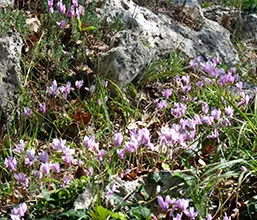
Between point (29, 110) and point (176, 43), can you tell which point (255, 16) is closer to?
point (176, 43)

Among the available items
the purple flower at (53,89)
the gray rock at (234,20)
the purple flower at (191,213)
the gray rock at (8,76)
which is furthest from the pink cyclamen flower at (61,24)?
the gray rock at (234,20)

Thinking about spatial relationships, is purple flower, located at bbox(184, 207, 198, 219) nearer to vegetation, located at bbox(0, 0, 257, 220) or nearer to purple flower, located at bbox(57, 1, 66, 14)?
vegetation, located at bbox(0, 0, 257, 220)

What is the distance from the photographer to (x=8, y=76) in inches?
144

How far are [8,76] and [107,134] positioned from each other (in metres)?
0.84

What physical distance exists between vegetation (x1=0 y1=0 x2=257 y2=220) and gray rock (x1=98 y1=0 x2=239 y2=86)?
137 millimetres

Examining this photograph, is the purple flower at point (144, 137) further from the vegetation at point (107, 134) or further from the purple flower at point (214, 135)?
the purple flower at point (214, 135)

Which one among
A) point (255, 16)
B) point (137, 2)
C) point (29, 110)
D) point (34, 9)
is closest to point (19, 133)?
point (29, 110)

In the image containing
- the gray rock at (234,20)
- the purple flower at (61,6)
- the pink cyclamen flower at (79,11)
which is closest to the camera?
the purple flower at (61,6)

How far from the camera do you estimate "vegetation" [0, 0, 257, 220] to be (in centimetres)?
271

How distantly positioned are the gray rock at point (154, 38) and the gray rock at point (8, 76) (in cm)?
79

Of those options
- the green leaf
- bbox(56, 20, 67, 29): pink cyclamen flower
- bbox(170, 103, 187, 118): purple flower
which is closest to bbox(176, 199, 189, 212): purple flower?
the green leaf

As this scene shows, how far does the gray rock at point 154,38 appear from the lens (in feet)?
13.6

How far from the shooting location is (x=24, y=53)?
4.16 meters

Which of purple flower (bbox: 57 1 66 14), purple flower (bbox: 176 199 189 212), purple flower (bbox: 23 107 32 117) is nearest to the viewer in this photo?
purple flower (bbox: 176 199 189 212)
